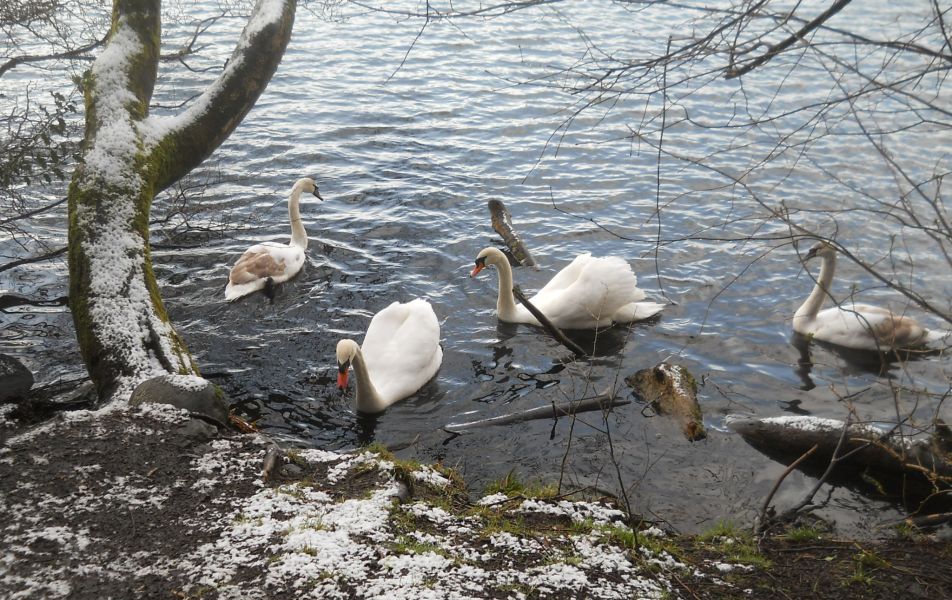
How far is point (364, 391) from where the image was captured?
6.45 metres

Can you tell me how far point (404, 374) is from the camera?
6.89 metres

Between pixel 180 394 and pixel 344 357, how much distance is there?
1.57 m

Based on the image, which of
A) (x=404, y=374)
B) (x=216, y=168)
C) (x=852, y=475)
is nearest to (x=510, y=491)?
(x=404, y=374)

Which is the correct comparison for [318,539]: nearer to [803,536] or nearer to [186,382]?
[186,382]

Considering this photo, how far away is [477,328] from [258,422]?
108 inches

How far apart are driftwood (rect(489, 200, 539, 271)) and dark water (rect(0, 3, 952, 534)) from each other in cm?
23

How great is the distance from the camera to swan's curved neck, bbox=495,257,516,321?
812cm

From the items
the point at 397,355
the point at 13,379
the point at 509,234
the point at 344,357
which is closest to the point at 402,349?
the point at 397,355

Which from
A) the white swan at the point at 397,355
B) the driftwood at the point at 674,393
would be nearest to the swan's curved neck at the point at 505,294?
the white swan at the point at 397,355

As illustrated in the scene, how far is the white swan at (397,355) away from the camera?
654 centimetres

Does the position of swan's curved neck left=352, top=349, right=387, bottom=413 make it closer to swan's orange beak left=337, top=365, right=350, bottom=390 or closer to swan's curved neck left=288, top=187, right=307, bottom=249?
swan's orange beak left=337, top=365, right=350, bottom=390

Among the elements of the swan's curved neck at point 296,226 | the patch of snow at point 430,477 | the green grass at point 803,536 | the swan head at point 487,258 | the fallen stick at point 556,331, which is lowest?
the green grass at point 803,536

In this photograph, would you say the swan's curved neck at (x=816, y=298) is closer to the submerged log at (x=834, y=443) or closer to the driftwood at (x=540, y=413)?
the submerged log at (x=834, y=443)

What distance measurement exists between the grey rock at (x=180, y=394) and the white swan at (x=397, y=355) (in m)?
1.48
